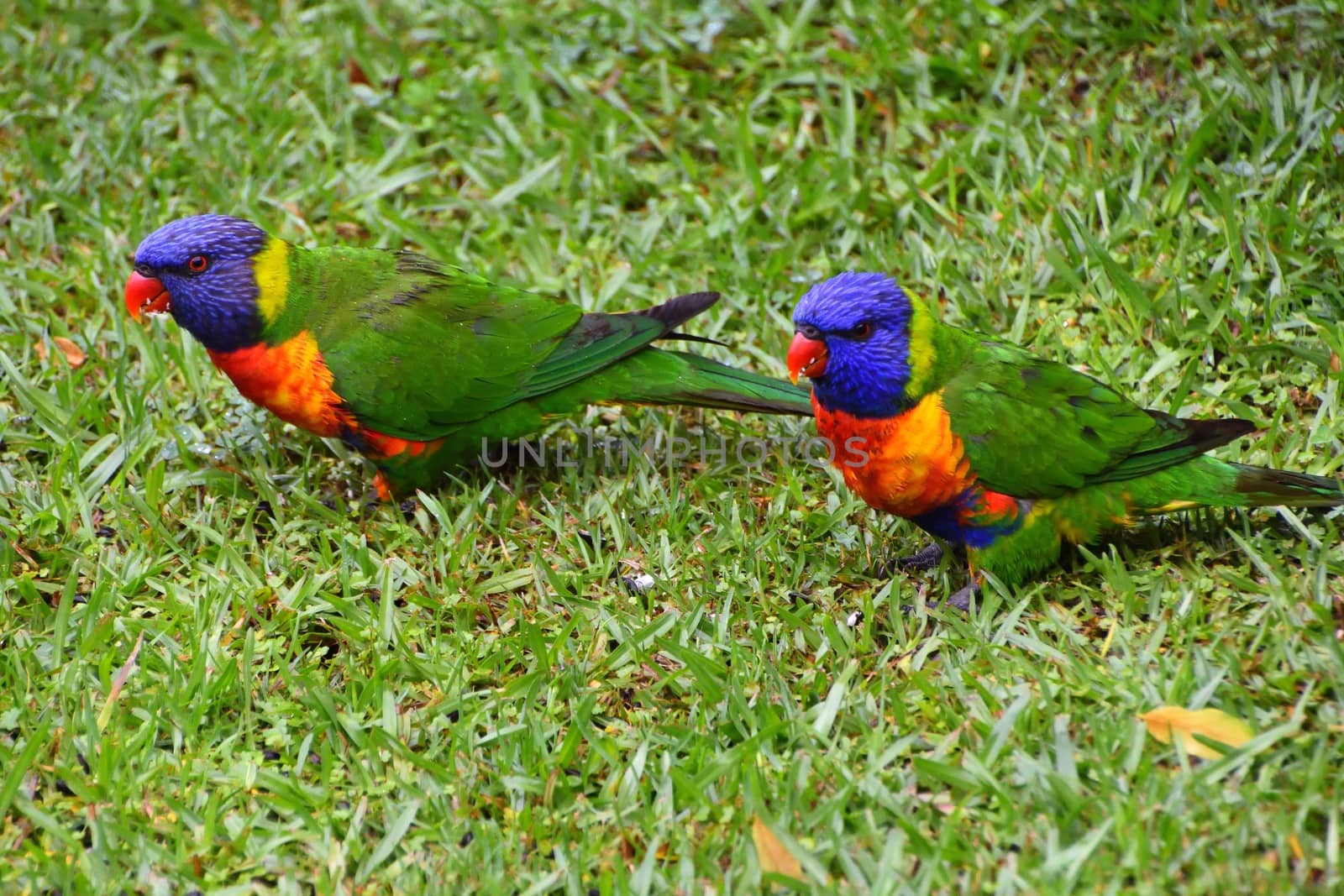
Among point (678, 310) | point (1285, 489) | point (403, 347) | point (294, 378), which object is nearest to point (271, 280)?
point (294, 378)

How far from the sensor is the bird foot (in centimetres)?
356

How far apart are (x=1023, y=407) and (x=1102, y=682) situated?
2.49 feet

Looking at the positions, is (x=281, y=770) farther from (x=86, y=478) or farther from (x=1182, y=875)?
(x=1182, y=875)

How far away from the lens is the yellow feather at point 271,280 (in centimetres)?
362

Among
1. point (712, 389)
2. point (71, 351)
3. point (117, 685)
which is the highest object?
point (712, 389)

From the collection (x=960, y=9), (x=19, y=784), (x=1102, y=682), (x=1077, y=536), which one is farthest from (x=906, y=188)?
(x=19, y=784)

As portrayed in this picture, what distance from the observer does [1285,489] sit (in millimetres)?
3168

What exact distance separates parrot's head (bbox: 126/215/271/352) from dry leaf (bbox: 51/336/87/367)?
3.01ft

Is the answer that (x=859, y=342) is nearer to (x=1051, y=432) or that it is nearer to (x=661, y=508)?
(x=1051, y=432)

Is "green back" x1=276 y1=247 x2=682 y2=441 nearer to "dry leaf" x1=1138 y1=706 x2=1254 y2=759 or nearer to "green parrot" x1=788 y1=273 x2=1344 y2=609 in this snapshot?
"green parrot" x1=788 y1=273 x2=1344 y2=609

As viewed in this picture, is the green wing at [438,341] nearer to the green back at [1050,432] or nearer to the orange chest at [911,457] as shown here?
the orange chest at [911,457]

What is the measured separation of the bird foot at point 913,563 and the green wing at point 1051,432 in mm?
460

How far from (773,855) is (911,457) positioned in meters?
1.10

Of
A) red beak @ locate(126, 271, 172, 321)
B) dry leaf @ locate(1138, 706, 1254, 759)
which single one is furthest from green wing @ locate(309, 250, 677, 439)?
dry leaf @ locate(1138, 706, 1254, 759)
